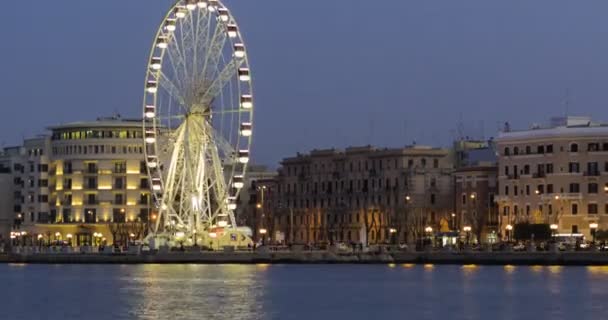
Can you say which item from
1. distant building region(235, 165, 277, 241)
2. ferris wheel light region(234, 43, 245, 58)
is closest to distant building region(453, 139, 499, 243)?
distant building region(235, 165, 277, 241)

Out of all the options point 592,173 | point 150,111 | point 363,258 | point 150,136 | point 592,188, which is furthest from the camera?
point 592,173

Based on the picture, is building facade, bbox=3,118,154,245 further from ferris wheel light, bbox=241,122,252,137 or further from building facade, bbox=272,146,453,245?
ferris wheel light, bbox=241,122,252,137

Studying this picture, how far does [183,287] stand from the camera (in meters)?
93.2

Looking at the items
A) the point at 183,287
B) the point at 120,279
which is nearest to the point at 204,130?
the point at 120,279

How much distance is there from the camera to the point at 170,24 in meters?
118

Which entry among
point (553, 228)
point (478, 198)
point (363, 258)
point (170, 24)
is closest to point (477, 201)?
point (478, 198)

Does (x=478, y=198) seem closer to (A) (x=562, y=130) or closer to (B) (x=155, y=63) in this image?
(A) (x=562, y=130)

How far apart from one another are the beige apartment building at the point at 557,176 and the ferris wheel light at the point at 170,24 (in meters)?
35.4

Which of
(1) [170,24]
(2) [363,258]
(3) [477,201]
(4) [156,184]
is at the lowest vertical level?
(2) [363,258]

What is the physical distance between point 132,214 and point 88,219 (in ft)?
13.8

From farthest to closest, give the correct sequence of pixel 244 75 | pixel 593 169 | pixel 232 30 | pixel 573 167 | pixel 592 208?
pixel 573 167, pixel 593 169, pixel 592 208, pixel 244 75, pixel 232 30

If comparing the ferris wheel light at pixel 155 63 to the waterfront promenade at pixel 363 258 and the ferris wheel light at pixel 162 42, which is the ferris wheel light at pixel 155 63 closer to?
the ferris wheel light at pixel 162 42

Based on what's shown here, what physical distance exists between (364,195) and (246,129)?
1653 inches

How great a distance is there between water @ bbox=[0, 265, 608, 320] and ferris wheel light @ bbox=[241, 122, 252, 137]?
8628mm
